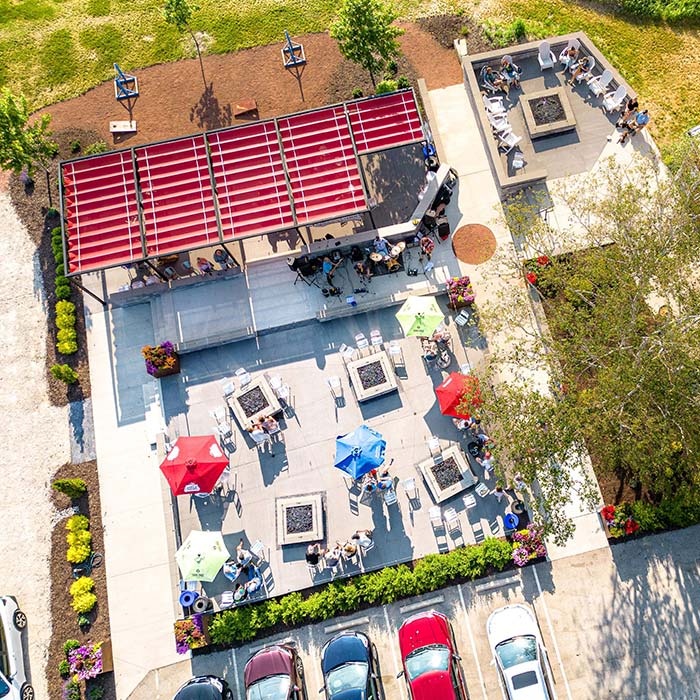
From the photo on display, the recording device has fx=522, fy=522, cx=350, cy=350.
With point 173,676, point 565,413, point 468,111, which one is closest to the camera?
point 565,413

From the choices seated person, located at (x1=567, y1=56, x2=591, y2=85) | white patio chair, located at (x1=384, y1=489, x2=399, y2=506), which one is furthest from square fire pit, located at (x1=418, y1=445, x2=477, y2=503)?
seated person, located at (x1=567, y1=56, x2=591, y2=85)

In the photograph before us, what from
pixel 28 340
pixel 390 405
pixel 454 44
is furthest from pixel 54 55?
pixel 390 405

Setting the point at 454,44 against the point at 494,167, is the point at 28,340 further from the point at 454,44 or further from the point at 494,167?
the point at 454,44

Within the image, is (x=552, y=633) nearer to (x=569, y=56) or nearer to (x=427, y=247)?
(x=427, y=247)

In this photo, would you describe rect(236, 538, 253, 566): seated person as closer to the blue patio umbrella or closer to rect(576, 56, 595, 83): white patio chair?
the blue patio umbrella

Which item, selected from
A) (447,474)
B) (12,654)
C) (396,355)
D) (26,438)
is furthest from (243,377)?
(12,654)

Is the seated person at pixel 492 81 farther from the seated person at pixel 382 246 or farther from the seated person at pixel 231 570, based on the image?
the seated person at pixel 231 570

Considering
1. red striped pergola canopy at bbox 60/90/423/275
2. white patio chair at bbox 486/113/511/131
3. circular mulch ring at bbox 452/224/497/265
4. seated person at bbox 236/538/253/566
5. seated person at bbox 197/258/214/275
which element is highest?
white patio chair at bbox 486/113/511/131
